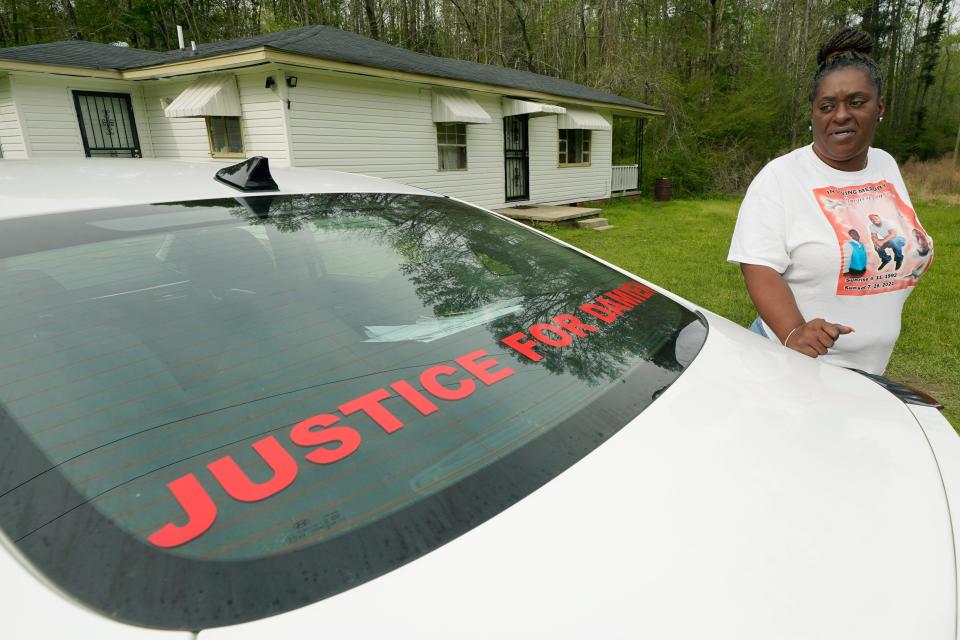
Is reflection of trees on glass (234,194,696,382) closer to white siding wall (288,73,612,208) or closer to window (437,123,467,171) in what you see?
white siding wall (288,73,612,208)

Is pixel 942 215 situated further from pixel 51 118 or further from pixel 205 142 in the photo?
pixel 51 118

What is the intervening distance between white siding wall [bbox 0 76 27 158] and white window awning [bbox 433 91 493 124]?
309 inches

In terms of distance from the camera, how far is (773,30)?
26391 mm

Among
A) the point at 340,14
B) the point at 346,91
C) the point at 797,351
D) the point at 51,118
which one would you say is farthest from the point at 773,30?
the point at 797,351

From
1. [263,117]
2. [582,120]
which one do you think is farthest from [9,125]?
[582,120]

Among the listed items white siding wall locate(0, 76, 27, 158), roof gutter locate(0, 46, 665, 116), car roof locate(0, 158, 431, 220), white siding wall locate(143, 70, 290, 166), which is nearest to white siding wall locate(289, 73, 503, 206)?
white siding wall locate(143, 70, 290, 166)

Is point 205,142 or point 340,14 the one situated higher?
point 340,14

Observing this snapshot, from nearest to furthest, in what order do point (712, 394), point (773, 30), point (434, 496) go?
1. point (434, 496)
2. point (712, 394)
3. point (773, 30)

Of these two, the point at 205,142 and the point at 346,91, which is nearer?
the point at 346,91

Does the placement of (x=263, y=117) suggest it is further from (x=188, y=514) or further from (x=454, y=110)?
(x=188, y=514)

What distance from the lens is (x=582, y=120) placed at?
15.4 meters

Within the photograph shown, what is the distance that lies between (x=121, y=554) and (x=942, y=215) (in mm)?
17463

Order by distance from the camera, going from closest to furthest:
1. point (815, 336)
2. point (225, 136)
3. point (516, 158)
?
point (815, 336)
point (225, 136)
point (516, 158)

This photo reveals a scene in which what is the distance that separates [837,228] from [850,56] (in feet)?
1.86
